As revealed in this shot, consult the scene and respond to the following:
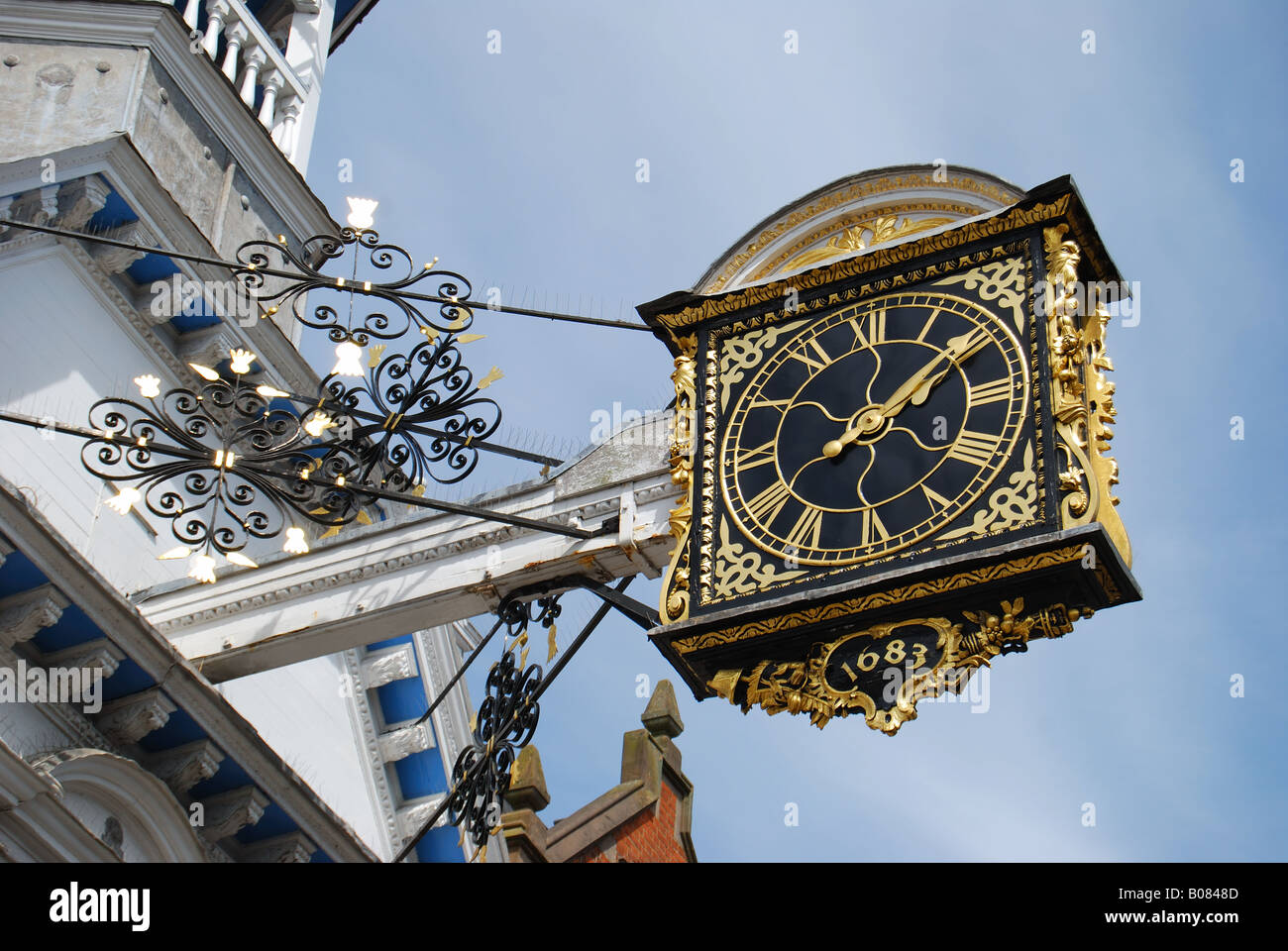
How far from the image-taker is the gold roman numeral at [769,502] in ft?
36.3

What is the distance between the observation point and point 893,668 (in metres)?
10.1

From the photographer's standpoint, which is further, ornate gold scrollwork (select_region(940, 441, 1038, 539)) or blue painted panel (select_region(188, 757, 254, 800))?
blue painted panel (select_region(188, 757, 254, 800))

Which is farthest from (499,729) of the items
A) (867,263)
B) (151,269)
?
(151,269)

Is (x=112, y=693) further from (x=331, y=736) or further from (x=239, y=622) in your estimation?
(x=331, y=736)

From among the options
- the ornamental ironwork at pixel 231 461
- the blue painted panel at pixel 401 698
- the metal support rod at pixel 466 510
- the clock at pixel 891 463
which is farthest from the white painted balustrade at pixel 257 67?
the clock at pixel 891 463

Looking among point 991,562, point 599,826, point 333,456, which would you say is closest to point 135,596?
point 333,456

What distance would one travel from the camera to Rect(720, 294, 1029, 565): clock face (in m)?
10.6

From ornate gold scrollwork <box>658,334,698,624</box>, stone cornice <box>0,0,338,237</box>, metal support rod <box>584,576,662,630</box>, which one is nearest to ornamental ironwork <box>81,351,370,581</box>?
metal support rod <box>584,576,662,630</box>

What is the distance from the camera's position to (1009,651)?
990cm

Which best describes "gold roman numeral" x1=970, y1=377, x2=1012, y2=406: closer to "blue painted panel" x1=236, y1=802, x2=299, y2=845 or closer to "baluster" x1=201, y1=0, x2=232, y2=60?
"blue painted panel" x1=236, y1=802, x2=299, y2=845

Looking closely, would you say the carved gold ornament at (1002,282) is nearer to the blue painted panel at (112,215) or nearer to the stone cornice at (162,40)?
the blue painted panel at (112,215)

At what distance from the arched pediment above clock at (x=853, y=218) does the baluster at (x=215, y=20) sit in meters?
8.03

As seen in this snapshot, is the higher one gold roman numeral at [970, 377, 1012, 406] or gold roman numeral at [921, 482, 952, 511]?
gold roman numeral at [970, 377, 1012, 406]
